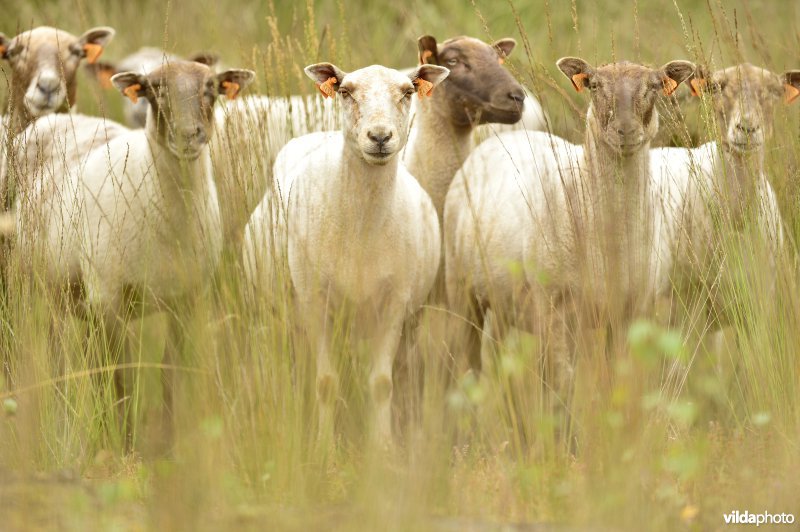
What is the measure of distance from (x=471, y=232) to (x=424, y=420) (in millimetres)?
2400

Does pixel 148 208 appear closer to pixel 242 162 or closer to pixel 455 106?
pixel 242 162

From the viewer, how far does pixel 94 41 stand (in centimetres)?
783

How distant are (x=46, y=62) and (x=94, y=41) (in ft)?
1.44

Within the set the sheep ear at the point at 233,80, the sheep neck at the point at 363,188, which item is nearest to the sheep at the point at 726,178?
the sheep neck at the point at 363,188

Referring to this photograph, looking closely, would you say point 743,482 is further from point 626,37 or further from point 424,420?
point 626,37

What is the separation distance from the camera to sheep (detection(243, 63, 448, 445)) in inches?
211

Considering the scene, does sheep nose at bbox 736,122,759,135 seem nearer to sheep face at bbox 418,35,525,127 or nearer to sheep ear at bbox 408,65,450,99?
sheep face at bbox 418,35,525,127

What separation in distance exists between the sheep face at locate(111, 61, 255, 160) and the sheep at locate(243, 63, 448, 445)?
454mm

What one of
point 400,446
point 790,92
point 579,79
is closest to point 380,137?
point 579,79

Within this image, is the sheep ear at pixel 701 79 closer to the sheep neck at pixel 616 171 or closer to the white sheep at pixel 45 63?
the sheep neck at pixel 616 171

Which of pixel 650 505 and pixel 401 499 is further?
pixel 650 505

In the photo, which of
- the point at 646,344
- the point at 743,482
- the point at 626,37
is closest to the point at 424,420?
the point at 646,344

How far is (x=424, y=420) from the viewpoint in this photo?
154 inches

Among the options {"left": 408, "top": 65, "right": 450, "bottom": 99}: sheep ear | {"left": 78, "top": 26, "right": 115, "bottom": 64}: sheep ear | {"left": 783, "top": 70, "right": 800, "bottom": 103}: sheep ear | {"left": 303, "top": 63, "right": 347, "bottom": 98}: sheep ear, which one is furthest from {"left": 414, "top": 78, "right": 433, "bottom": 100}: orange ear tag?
{"left": 78, "top": 26, "right": 115, "bottom": 64}: sheep ear
